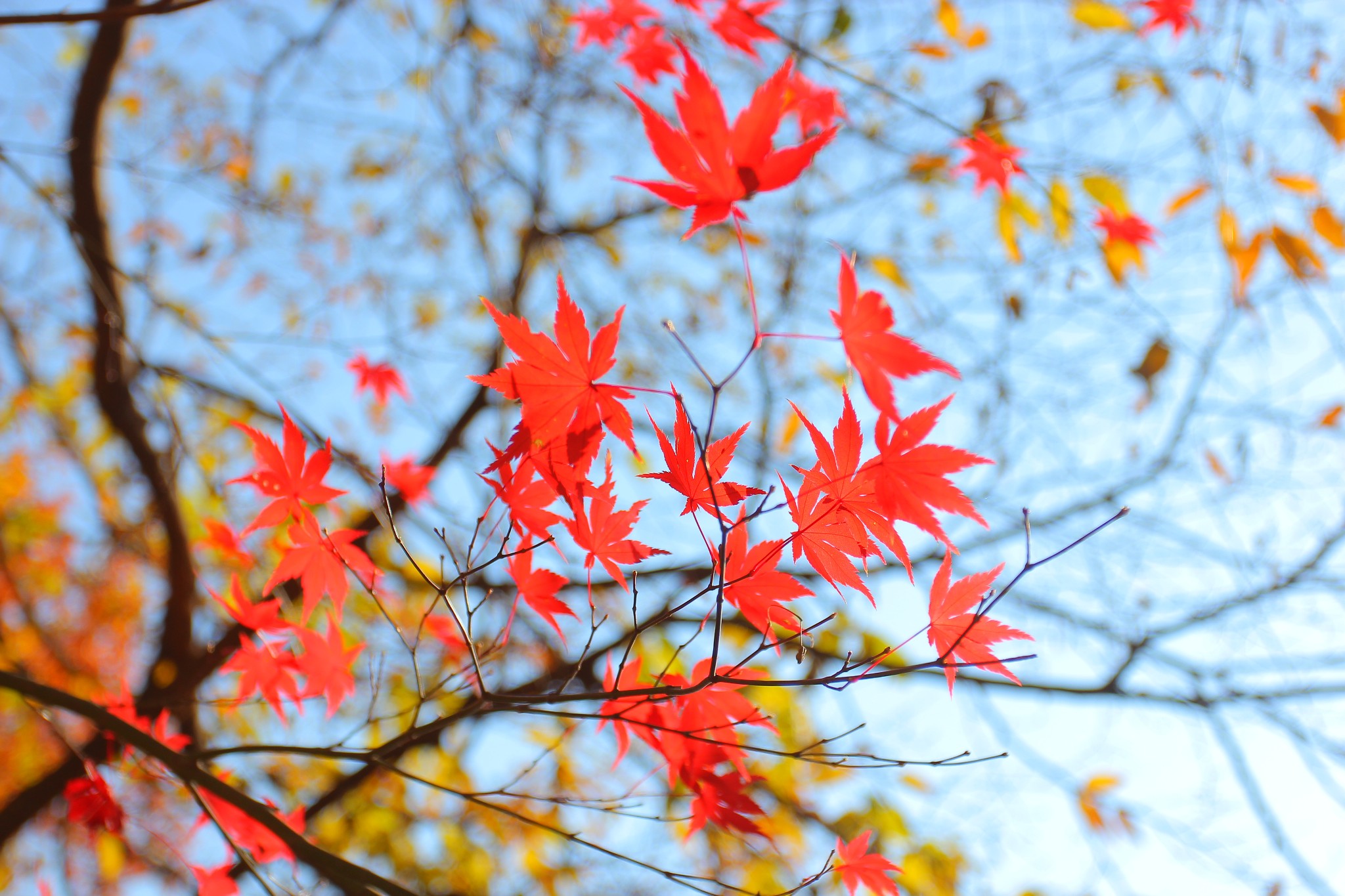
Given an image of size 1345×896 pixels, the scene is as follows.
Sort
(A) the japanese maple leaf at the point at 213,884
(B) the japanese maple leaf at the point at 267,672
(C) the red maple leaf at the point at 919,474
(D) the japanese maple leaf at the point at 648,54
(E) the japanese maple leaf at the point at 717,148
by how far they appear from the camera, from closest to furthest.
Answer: (E) the japanese maple leaf at the point at 717,148 < (C) the red maple leaf at the point at 919,474 < (A) the japanese maple leaf at the point at 213,884 < (B) the japanese maple leaf at the point at 267,672 < (D) the japanese maple leaf at the point at 648,54

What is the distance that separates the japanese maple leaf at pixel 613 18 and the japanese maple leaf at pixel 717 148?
4.58 ft

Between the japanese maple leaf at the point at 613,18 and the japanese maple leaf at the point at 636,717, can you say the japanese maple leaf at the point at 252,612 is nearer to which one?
the japanese maple leaf at the point at 636,717

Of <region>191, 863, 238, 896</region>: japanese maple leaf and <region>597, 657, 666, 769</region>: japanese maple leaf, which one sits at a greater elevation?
<region>597, 657, 666, 769</region>: japanese maple leaf

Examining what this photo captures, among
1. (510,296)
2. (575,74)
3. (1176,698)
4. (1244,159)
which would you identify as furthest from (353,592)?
(1244,159)

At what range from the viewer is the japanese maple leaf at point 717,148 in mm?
812

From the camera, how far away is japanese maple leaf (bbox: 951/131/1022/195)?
6.44ft

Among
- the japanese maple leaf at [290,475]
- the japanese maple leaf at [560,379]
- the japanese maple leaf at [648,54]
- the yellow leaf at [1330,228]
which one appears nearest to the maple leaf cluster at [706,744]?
the japanese maple leaf at [560,379]

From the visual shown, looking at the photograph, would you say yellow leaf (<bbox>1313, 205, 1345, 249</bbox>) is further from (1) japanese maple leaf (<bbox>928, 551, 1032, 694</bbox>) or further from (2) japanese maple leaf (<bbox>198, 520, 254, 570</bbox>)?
(2) japanese maple leaf (<bbox>198, 520, 254, 570</bbox>)

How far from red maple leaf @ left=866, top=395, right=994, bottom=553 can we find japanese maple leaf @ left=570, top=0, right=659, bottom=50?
159 cm

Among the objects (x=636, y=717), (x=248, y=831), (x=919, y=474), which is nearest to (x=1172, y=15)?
(x=919, y=474)

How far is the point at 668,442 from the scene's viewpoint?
3.07ft

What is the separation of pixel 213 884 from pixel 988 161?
222 centimetres

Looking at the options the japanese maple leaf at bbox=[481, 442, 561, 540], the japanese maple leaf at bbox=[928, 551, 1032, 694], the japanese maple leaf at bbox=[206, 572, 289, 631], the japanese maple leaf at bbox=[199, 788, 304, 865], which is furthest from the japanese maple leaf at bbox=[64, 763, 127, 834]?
the japanese maple leaf at bbox=[928, 551, 1032, 694]

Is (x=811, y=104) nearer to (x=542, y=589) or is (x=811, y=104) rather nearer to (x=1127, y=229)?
(x=1127, y=229)
